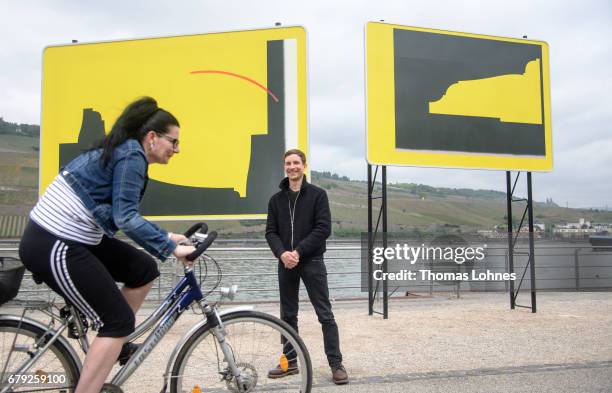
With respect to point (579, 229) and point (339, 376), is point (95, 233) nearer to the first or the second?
point (339, 376)

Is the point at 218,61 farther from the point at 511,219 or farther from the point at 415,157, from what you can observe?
the point at 511,219

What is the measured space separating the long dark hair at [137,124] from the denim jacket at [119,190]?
0.05 metres

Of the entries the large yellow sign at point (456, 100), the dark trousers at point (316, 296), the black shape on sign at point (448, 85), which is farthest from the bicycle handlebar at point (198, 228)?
the black shape on sign at point (448, 85)

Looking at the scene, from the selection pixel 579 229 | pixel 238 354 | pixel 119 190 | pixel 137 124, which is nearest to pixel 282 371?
pixel 238 354

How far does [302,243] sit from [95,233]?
1.92 meters

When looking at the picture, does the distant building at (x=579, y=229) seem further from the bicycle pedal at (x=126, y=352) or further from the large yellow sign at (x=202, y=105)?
the bicycle pedal at (x=126, y=352)

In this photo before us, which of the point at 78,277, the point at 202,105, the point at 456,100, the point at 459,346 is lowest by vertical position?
the point at 459,346

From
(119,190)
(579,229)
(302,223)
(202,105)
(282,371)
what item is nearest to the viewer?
(119,190)

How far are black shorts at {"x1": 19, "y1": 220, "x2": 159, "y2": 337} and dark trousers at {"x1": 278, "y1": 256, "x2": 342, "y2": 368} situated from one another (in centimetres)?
189

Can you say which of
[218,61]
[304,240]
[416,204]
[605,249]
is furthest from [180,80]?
[416,204]

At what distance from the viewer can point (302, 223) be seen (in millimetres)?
4391

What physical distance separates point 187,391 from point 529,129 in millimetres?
7263

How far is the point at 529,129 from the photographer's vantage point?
833cm

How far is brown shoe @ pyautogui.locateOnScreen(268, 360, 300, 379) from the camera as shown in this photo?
3.08 m
